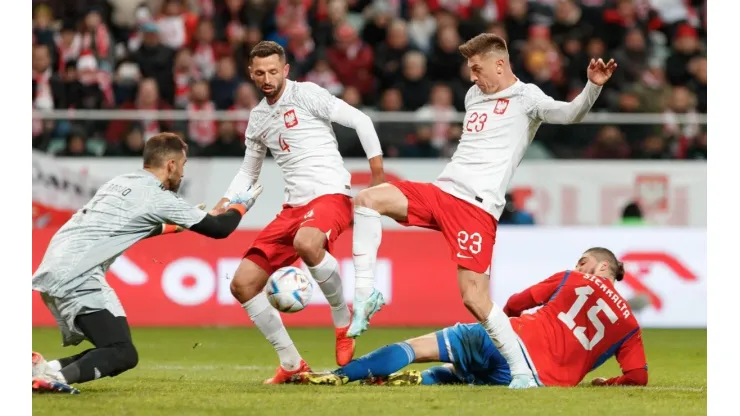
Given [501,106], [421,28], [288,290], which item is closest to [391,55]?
[421,28]

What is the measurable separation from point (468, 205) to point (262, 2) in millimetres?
10598

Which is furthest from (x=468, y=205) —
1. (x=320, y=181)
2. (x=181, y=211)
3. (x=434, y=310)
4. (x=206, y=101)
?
(x=206, y=101)

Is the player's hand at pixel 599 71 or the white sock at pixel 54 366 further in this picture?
the player's hand at pixel 599 71

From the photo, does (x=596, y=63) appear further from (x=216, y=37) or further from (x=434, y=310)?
(x=216, y=37)

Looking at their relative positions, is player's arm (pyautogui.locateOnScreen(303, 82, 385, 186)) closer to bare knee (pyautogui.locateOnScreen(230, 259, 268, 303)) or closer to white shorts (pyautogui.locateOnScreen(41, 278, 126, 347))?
bare knee (pyautogui.locateOnScreen(230, 259, 268, 303))

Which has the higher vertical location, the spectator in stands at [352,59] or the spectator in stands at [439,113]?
the spectator in stands at [352,59]

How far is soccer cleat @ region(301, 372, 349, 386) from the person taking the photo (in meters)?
7.61

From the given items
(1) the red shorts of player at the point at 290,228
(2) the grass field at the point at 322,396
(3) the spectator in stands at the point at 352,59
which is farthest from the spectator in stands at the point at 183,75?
(1) the red shorts of player at the point at 290,228

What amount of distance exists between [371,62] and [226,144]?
2812 millimetres

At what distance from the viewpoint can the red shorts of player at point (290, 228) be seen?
820 cm

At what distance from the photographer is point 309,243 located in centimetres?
791

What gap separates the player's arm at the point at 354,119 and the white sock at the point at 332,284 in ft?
2.07

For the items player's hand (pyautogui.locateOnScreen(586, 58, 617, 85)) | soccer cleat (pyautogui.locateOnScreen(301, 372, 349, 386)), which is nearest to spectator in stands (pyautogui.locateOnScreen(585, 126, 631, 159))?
player's hand (pyautogui.locateOnScreen(586, 58, 617, 85))

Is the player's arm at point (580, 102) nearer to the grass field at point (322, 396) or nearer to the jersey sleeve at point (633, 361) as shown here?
the jersey sleeve at point (633, 361)
